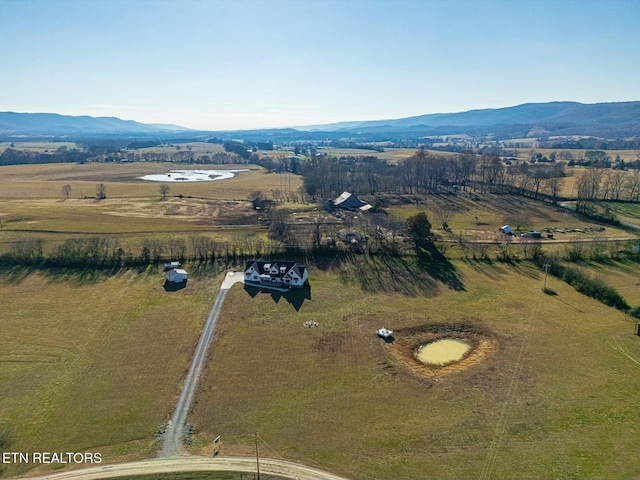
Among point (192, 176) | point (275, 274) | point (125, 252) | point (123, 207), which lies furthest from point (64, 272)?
point (192, 176)

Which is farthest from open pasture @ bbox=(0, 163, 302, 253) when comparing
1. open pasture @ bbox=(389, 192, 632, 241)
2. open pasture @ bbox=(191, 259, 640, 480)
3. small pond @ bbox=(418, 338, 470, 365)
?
small pond @ bbox=(418, 338, 470, 365)

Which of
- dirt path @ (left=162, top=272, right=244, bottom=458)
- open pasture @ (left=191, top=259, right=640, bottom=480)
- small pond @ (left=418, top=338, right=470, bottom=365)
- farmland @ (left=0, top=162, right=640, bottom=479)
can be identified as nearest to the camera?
open pasture @ (left=191, top=259, right=640, bottom=480)

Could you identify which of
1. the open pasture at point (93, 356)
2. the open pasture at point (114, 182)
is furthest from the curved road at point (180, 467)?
the open pasture at point (114, 182)

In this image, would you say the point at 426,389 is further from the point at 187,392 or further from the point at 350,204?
the point at 350,204

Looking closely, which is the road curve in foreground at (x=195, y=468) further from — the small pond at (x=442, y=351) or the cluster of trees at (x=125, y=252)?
the cluster of trees at (x=125, y=252)

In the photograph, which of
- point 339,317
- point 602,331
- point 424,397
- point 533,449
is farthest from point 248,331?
point 602,331

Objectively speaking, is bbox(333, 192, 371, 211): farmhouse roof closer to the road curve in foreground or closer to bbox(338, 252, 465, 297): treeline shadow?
bbox(338, 252, 465, 297): treeline shadow

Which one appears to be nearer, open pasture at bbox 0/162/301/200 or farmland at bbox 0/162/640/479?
farmland at bbox 0/162/640/479
